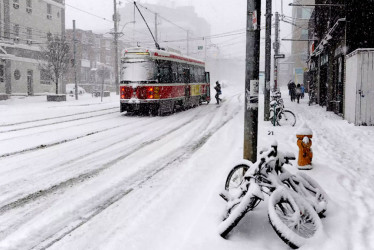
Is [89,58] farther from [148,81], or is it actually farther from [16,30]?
[148,81]

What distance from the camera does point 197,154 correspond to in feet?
31.8

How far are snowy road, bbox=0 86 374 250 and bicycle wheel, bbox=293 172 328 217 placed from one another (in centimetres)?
21

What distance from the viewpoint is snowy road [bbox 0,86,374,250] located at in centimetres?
462

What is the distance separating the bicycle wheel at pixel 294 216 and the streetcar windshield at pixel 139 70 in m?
15.6

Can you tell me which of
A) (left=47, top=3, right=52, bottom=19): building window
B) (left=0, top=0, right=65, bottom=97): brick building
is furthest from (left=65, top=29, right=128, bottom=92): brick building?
(left=0, top=0, right=65, bottom=97): brick building

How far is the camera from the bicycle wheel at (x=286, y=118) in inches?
608

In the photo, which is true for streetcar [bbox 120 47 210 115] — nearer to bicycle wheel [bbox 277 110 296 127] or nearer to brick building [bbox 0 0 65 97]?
bicycle wheel [bbox 277 110 296 127]

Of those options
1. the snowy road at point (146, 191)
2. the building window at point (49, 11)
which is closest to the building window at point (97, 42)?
the building window at point (49, 11)

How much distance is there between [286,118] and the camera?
15.6 m

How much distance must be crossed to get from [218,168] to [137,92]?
12.2 metres

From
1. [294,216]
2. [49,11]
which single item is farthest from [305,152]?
[49,11]

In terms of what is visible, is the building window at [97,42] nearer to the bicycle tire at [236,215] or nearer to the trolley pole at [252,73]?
the trolley pole at [252,73]

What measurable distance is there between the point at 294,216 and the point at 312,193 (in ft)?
3.52

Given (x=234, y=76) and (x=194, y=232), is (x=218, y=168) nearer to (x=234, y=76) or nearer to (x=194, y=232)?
(x=194, y=232)
